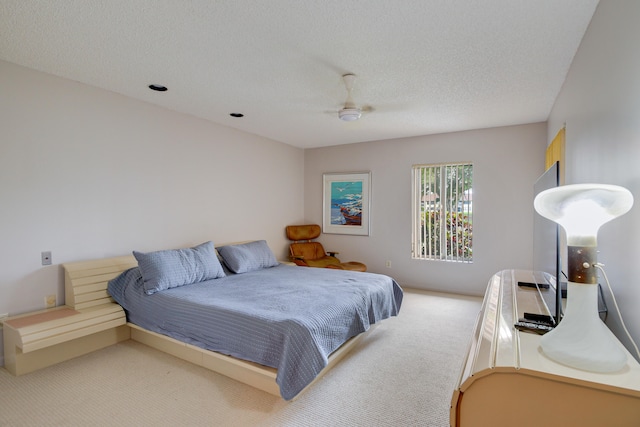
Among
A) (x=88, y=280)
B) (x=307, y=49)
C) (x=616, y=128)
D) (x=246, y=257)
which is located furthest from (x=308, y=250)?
(x=616, y=128)

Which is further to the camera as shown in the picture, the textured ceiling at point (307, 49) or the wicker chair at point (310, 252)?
the wicker chair at point (310, 252)

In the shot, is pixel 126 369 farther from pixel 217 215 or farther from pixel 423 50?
pixel 423 50

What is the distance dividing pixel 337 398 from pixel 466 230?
3.47 meters

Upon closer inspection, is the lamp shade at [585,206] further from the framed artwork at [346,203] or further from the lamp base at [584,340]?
the framed artwork at [346,203]

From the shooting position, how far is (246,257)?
13.4 feet

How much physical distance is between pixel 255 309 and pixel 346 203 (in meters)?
3.54

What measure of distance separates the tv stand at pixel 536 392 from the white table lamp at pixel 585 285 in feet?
0.12

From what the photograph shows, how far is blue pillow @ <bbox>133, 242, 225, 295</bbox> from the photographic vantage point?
9.79ft

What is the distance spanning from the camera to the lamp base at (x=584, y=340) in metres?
0.95

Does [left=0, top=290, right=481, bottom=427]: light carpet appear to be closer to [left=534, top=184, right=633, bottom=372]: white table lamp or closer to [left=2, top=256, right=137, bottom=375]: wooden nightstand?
[left=2, top=256, right=137, bottom=375]: wooden nightstand

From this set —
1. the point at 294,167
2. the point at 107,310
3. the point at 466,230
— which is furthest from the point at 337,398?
the point at 294,167

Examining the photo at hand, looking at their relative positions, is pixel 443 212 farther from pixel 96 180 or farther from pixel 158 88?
pixel 96 180

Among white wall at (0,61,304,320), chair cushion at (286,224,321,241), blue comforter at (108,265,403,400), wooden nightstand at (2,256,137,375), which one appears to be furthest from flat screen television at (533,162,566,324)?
chair cushion at (286,224,321,241)

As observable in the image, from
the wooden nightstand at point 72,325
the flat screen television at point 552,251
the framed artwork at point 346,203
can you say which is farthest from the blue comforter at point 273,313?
the framed artwork at point 346,203
